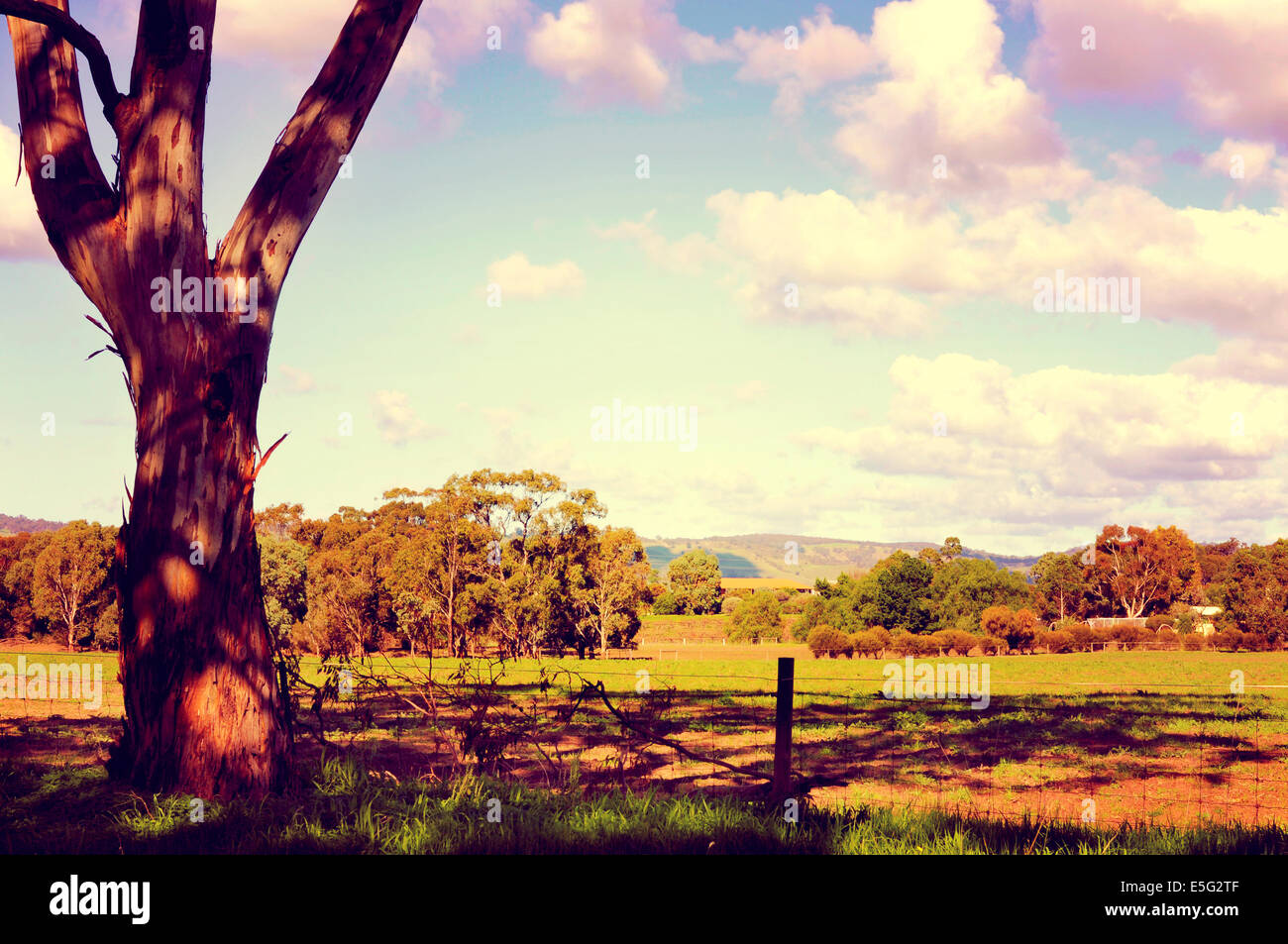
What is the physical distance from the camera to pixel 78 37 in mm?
6270

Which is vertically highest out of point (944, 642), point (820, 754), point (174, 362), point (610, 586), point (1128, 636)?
point (174, 362)

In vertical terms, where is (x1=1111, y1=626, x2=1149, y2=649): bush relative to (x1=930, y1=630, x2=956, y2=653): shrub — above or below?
above

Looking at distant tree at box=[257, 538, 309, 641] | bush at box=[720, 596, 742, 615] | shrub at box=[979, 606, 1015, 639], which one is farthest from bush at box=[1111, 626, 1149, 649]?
bush at box=[720, 596, 742, 615]

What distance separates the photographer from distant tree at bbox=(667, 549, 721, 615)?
367 feet

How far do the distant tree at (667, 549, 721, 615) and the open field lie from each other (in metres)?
92.6

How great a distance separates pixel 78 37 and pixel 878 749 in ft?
36.7

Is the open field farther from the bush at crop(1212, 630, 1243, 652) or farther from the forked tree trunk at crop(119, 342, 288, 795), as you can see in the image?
the bush at crop(1212, 630, 1243, 652)

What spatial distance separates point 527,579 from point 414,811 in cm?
4678

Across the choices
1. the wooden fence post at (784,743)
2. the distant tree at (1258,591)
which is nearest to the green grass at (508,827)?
the wooden fence post at (784,743)

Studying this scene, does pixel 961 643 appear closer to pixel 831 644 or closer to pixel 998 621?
pixel 998 621

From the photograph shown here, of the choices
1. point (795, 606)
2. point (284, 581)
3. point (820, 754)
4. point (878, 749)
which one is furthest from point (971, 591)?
point (820, 754)

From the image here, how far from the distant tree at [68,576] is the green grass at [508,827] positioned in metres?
35.2

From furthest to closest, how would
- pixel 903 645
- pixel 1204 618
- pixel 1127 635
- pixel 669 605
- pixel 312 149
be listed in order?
pixel 669 605, pixel 1204 618, pixel 903 645, pixel 1127 635, pixel 312 149
